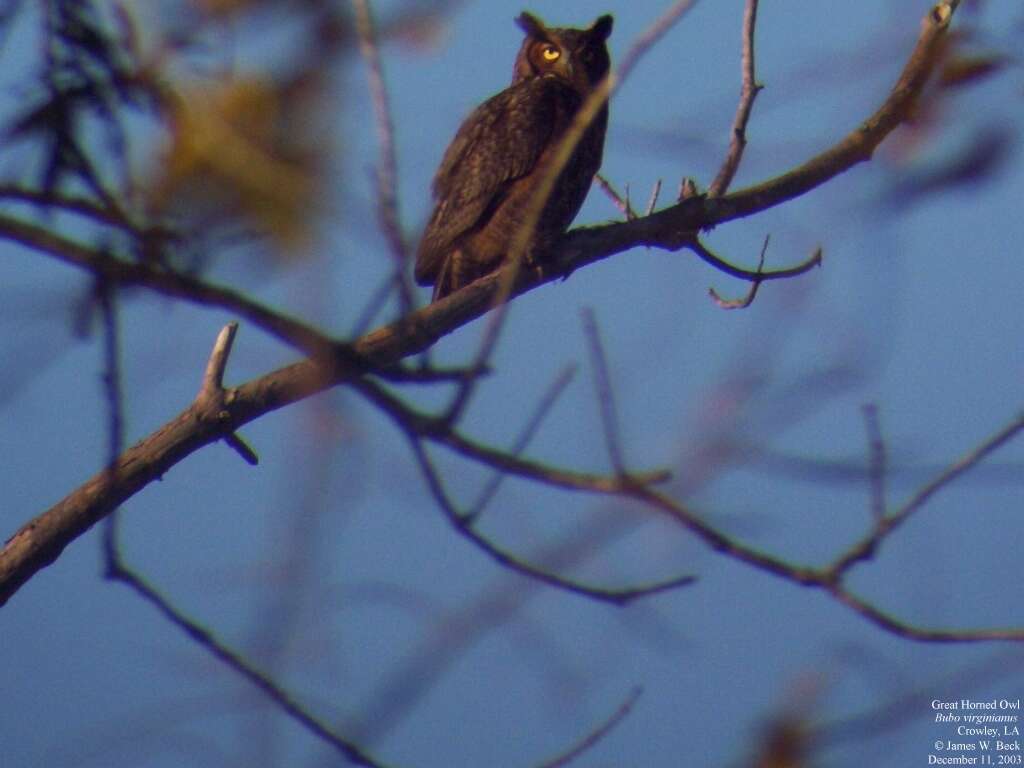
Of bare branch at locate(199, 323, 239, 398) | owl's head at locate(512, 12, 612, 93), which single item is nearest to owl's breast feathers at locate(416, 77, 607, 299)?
owl's head at locate(512, 12, 612, 93)

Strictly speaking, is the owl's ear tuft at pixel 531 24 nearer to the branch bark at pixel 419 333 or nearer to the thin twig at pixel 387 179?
the branch bark at pixel 419 333

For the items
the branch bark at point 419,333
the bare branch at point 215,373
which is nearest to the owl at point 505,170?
the branch bark at point 419,333

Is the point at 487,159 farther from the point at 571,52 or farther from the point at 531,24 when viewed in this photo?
the point at 531,24

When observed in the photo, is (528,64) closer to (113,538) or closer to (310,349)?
(113,538)

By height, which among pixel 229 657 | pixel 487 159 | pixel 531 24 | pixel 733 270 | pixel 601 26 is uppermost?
pixel 601 26

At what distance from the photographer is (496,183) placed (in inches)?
142

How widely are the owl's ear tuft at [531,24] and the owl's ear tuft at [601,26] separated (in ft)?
0.57

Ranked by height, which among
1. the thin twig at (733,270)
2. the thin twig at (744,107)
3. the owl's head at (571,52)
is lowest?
the thin twig at (733,270)

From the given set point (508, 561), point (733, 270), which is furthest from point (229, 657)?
point (733, 270)

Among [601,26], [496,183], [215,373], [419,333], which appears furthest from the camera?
[601,26]

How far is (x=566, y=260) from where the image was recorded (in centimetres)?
257

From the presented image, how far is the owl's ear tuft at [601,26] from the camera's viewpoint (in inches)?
148

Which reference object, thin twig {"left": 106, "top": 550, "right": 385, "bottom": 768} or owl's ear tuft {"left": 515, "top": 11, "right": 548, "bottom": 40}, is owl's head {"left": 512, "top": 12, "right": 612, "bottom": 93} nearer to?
owl's ear tuft {"left": 515, "top": 11, "right": 548, "bottom": 40}

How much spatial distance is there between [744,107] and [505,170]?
1.15 metres
